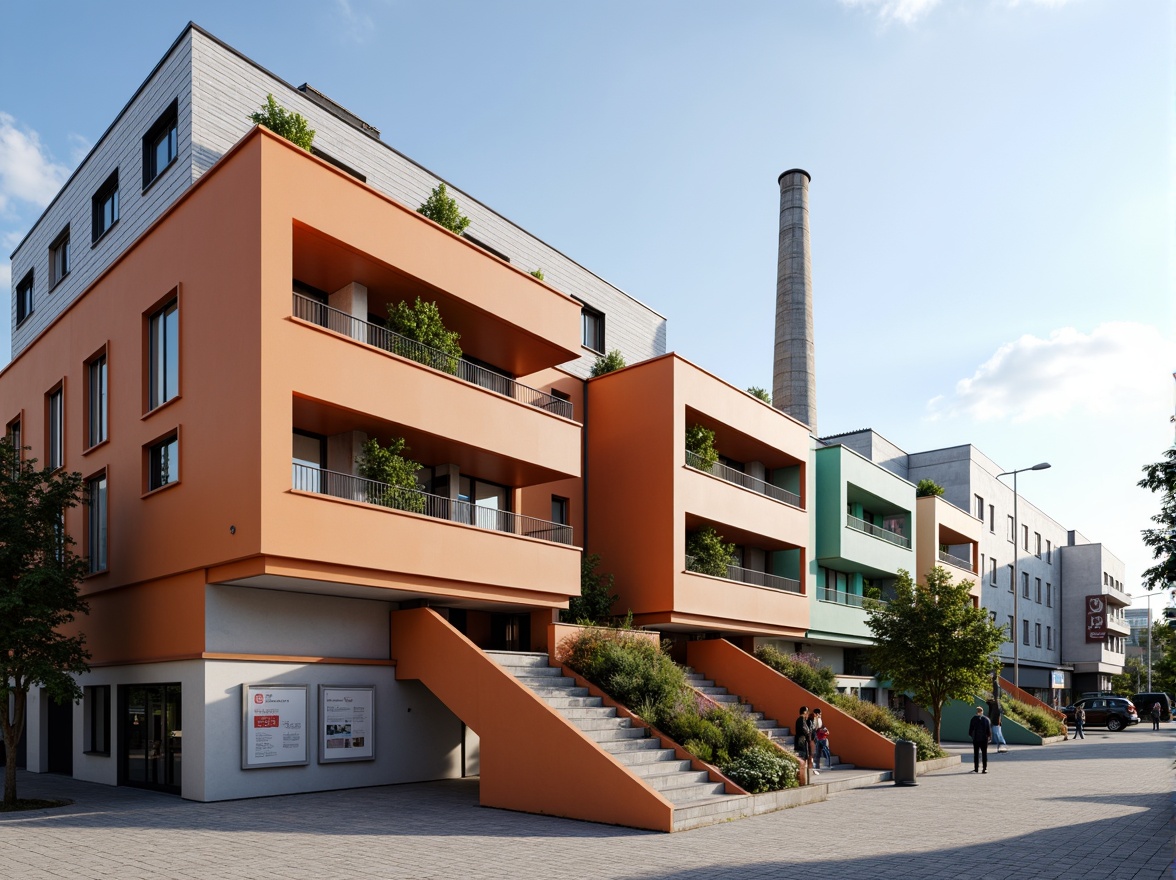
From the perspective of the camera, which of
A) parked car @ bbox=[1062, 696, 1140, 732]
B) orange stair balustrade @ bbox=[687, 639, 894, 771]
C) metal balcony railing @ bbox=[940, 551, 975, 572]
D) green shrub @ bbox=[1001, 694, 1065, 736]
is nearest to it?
orange stair balustrade @ bbox=[687, 639, 894, 771]

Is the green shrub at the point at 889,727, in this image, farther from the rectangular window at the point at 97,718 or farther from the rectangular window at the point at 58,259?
the rectangular window at the point at 58,259

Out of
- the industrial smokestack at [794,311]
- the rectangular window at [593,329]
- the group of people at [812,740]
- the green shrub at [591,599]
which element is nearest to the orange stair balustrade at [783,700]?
the group of people at [812,740]

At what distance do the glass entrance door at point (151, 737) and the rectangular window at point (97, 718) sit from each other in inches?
45.8

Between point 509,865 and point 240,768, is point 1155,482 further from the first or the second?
point 240,768

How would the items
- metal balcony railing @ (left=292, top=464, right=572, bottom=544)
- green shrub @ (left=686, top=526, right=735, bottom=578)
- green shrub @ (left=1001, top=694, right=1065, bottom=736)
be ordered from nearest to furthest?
metal balcony railing @ (left=292, top=464, right=572, bottom=544), green shrub @ (left=686, top=526, right=735, bottom=578), green shrub @ (left=1001, top=694, right=1065, bottom=736)

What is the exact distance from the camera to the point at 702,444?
29.0 metres

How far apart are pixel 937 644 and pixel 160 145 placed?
25.3 metres

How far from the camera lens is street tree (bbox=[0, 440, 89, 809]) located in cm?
1820

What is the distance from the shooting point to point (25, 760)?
88.2 ft

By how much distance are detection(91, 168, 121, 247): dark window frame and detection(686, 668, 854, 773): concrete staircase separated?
767 inches

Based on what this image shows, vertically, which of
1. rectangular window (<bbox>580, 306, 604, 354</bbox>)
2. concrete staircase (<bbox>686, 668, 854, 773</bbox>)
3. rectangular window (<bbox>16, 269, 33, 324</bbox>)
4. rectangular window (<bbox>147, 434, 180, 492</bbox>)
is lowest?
concrete staircase (<bbox>686, 668, 854, 773</bbox>)

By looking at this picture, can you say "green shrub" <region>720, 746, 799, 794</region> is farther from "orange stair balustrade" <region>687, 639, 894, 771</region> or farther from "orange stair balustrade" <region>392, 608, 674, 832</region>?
"orange stair balustrade" <region>687, 639, 894, 771</region>

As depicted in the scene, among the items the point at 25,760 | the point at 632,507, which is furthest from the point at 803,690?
the point at 25,760

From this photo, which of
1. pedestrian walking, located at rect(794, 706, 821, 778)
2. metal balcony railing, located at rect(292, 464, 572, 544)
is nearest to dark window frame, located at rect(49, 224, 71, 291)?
metal balcony railing, located at rect(292, 464, 572, 544)
